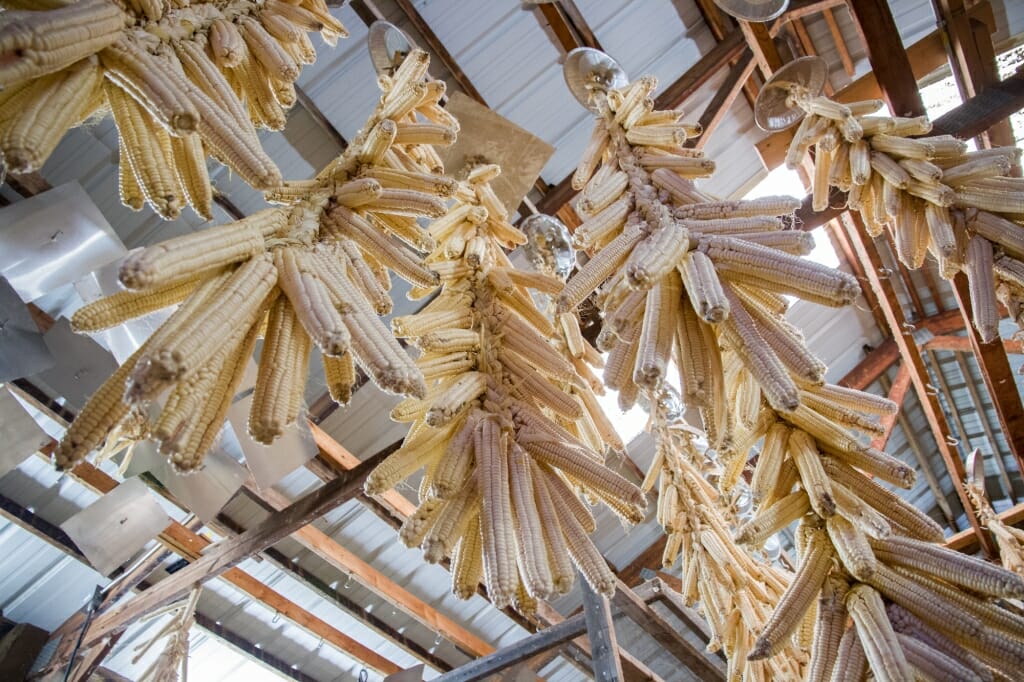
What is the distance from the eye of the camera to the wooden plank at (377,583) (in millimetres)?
6445

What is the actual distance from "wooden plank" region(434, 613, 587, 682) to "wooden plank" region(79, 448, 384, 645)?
123 cm

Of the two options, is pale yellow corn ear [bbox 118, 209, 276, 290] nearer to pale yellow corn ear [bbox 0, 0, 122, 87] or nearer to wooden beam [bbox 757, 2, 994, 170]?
pale yellow corn ear [bbox 0, 0, 122, 87]

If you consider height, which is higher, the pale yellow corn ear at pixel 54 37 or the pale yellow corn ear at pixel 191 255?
the pale yellow corn ear at pixel 54 37

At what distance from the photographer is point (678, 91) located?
7.18 metres

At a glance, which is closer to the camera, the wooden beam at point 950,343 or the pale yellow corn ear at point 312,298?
the pale yellow corn ear at point 312,298

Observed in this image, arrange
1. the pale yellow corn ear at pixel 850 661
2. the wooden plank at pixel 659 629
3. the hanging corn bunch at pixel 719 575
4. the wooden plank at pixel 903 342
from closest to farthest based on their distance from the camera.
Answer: the pale yellow corn ear at pixel 850 661
the hanging corn bunch at pixel 719 575
the wooden plank at pixel 659 629
the wooden plank at pixel 903 342

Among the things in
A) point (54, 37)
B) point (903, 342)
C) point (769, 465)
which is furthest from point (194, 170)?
point (903, 342)

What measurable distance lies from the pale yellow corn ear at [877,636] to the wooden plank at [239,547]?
2.77 meters

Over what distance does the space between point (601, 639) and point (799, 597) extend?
80.6 inches

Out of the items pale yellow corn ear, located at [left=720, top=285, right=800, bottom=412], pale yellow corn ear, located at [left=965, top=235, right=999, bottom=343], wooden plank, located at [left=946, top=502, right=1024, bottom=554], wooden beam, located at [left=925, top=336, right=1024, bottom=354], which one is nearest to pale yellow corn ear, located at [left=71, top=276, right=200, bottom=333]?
pale yellow corn ear, located at [left=720, top=285, right=800, bottom=412]

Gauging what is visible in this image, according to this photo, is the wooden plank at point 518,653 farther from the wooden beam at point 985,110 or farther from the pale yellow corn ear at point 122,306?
the pale yellow corn ear at point 122,306

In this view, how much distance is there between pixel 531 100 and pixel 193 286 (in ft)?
20.4

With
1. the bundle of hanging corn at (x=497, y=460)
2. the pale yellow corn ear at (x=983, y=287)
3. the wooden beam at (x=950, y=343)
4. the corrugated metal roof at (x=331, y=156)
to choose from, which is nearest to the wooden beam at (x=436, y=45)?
the corrugated metal roof at (x=331, y=156)

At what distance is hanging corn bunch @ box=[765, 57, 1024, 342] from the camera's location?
7.31ft
